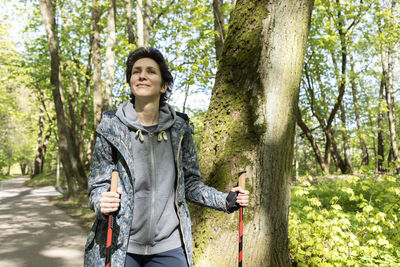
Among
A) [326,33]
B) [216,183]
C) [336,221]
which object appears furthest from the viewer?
[326,33]

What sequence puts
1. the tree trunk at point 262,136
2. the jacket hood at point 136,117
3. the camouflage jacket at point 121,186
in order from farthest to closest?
the tree trunk at point 262,136 → the jacket hood at point 136,117 → the camouflage jacket at point 121,186

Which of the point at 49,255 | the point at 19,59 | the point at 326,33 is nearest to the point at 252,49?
the point at 49,255

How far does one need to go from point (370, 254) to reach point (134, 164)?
387cm

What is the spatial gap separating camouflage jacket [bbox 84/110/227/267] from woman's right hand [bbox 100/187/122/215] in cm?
6

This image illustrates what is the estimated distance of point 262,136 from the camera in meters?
2.82

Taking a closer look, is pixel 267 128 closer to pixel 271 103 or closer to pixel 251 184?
pixel 271 103

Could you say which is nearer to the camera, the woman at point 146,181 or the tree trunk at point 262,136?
the woman at point 146,181

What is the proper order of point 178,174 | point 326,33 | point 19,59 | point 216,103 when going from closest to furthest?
point 178,174 → point 216,103 → point 326,33 → point 19,59

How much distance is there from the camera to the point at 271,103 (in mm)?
2830

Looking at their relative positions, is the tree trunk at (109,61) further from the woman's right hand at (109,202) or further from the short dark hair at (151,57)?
the woman's right hand at (109,202)

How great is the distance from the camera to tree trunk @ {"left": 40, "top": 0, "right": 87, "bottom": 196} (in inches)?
455

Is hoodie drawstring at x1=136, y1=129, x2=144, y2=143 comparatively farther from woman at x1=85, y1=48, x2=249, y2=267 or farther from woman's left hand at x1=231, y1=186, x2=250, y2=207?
woman's left hand at x1=231, y1=186, x2=250, y2=207

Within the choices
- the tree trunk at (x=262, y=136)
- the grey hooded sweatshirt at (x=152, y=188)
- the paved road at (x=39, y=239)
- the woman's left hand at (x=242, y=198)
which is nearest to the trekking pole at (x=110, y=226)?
the grey hooded sweatshirt at (x=152, y=188)

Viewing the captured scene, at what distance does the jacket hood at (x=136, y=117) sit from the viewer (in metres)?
1.91
